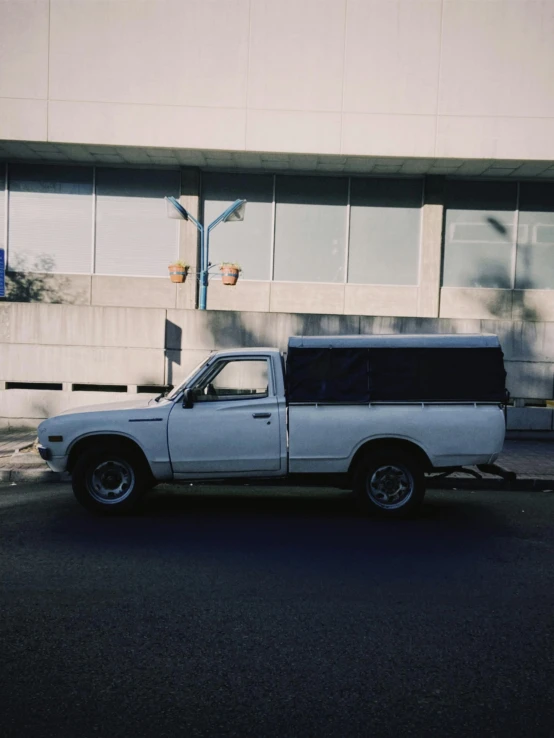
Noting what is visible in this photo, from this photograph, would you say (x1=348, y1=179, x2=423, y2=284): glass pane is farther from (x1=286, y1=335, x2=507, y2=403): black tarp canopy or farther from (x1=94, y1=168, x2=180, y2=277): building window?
(x1=286, y1=335, x2=507, y2=403): black tarp canopy

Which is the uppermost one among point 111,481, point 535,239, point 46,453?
point 535,239

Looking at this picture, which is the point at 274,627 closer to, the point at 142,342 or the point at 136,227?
the point at 142,342

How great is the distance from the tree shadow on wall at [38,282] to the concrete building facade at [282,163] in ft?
0.21

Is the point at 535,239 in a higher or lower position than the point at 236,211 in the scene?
higher

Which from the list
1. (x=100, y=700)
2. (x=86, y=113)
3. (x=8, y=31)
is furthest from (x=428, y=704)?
(x=8, y=31)

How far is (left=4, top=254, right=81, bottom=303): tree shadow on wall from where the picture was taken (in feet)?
60.7

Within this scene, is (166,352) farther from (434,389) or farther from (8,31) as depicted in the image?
(8,31)

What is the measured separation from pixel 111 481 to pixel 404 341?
370 centimetres

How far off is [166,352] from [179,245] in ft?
19.3

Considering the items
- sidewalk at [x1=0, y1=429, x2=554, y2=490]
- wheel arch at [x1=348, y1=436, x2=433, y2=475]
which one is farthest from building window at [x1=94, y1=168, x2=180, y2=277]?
wheel arch at [x1=348, y1=436, x2=433, y2=475]

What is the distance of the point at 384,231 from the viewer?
61.0 ft

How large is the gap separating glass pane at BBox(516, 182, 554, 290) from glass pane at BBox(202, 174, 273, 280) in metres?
7.19

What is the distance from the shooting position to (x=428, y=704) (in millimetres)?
3320

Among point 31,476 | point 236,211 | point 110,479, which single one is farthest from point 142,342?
point 110,479
